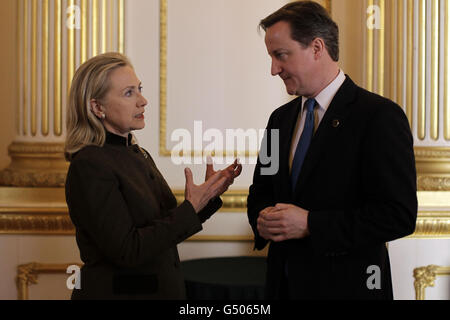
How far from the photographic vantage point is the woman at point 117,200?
178cm

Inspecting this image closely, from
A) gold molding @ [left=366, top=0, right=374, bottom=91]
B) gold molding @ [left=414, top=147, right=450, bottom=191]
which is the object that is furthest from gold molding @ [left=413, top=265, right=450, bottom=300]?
gold molding @ [left=366, top=0, right=374, bottom=91]

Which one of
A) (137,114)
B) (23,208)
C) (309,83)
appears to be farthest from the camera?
(23,208)

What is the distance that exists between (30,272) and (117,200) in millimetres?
1791

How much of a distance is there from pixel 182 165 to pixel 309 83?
2.11 m

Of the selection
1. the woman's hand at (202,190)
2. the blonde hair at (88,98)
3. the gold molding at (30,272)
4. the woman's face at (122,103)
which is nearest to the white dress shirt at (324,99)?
the woman's hand at (202,190)

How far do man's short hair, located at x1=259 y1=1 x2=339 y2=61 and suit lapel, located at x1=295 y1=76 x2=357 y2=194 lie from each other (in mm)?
180

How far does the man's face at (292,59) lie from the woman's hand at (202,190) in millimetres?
422

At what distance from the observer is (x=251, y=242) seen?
365cm

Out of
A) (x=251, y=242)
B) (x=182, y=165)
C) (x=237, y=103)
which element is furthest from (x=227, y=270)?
(x=237, y=103)

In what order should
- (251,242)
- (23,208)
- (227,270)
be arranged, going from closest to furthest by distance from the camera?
(227,270) < (23,208) < (251,242)

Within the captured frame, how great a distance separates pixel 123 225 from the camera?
1.78 metres

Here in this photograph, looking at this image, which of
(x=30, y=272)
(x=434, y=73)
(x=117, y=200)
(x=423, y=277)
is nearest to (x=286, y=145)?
(x=117, y=200)

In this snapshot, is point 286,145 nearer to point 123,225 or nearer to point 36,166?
point 123,225

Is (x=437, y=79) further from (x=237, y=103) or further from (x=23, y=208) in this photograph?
(x=23, y=208)
